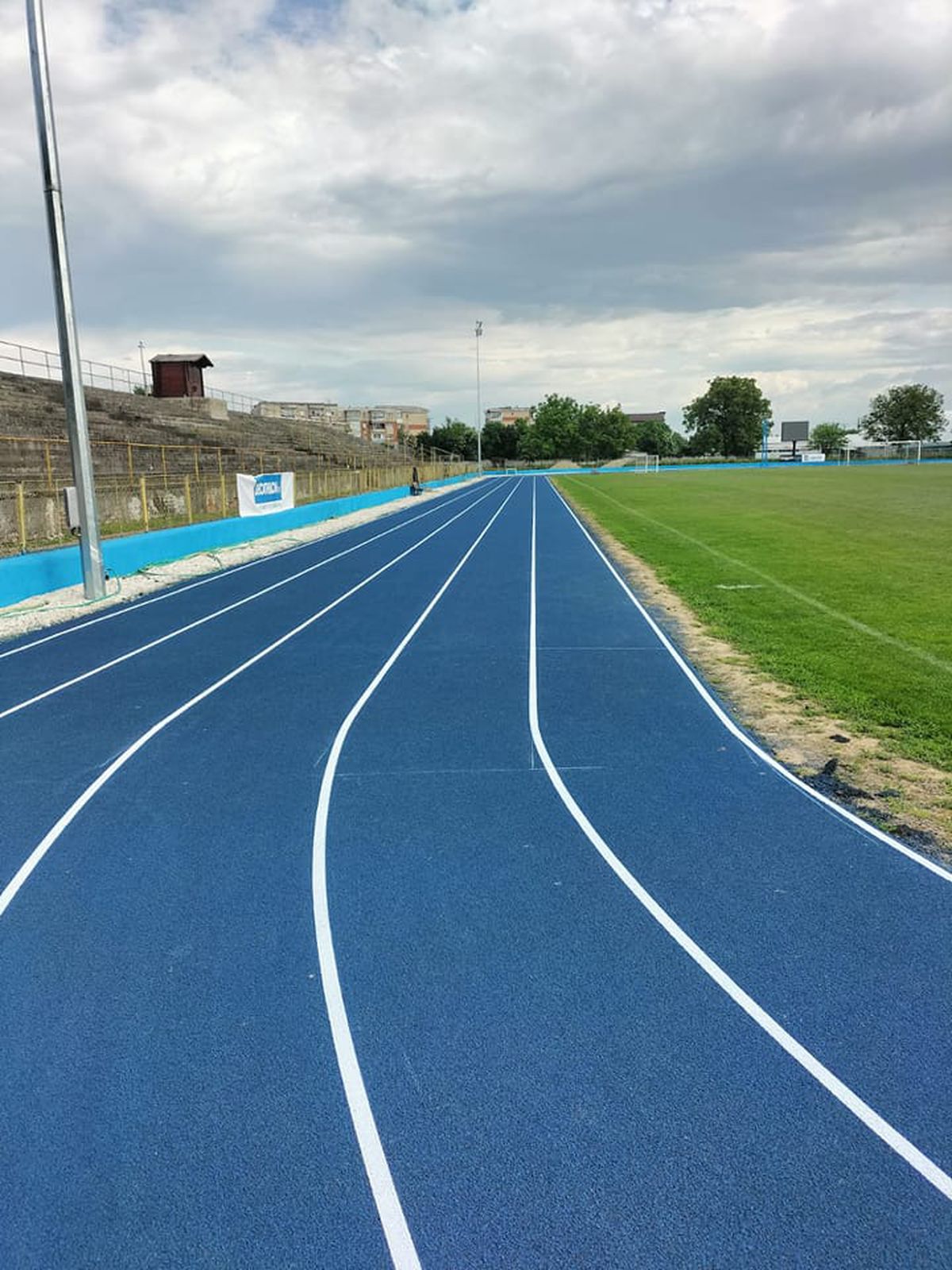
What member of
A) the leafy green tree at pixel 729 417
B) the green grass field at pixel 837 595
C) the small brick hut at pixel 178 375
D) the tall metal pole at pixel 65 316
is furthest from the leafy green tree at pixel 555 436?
the tall metal pole at pixel 65 316

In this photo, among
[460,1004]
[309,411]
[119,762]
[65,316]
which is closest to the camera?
[460,1004]

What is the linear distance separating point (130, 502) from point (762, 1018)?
77.3 ft

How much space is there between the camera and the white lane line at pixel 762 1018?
2578 mm

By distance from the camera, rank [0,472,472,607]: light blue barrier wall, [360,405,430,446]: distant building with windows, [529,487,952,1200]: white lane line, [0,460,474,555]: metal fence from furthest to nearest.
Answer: [360,405,430,446]: distant building with windows
[0,460,474,555]: metal fence
[0,472,472,607]: light blue barrier wall
[529,487,952,1200]: white lane line

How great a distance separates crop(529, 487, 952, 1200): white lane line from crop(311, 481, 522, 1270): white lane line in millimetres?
1556

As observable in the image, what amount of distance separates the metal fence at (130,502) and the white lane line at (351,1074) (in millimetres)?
13199

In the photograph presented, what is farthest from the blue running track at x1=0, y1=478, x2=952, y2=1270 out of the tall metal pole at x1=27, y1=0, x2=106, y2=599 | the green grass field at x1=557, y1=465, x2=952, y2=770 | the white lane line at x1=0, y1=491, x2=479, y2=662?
the tall metal pole at x1=27, y1=0, x2=106, y2=599

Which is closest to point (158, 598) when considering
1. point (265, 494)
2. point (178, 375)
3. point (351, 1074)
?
point (265, 494)

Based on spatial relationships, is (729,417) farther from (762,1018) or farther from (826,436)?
(762,1018)

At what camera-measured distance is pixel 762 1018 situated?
3.25 m

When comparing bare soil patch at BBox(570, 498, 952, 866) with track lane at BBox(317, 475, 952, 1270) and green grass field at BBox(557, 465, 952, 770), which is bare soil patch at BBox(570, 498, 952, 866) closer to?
green grass field at BBox(557, 465, 952, 770)

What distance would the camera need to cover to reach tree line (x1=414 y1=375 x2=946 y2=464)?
125 m

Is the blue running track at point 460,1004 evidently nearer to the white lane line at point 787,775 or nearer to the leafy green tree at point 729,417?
the white lane line at point 787,775

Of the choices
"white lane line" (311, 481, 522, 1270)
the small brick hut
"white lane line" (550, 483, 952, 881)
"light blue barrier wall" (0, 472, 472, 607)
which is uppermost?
the small brick hut
